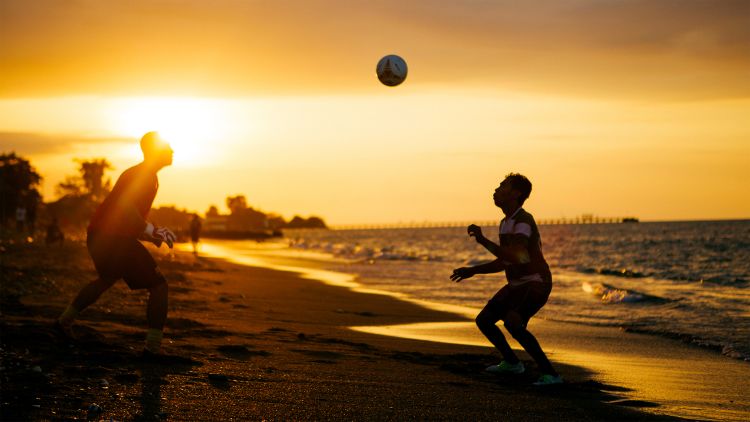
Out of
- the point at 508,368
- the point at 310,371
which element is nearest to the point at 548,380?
the point at 508,368

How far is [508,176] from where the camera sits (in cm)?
820

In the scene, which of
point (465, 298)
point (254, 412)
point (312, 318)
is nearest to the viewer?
point (254, 412)

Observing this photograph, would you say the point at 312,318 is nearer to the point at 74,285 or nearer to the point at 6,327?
the point at 74,285

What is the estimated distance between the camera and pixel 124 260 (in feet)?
24.2

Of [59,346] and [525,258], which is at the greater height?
[525,258]

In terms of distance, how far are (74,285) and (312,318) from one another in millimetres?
4644

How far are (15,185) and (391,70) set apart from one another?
2666 inches

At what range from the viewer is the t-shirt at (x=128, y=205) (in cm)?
728

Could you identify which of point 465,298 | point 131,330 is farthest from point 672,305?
point 131,330

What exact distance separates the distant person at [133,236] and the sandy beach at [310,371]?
51 cm

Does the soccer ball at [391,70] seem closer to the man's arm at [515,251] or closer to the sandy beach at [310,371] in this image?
the sandy beach at [310,371]

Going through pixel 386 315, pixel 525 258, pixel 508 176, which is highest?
pixel 508 176

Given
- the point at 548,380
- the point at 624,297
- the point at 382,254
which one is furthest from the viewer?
the point at 382,254

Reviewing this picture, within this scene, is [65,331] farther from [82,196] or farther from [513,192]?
[82,196]
